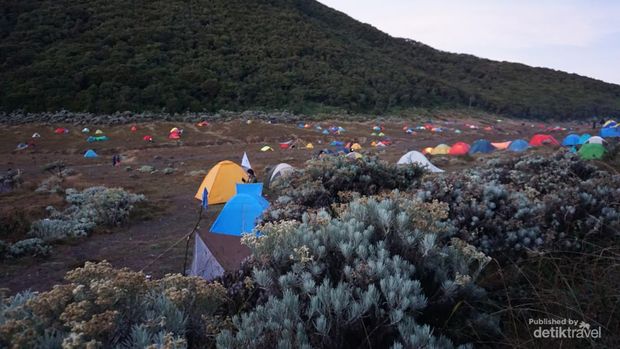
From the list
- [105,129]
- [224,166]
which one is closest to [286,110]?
[105,129]

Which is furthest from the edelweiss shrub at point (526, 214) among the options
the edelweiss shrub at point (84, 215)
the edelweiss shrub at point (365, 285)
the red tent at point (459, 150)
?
the red tent at point (459, 150)

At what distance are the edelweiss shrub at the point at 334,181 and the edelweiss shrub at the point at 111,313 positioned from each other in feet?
7.96

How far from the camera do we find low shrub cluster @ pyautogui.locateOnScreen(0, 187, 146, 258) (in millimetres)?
9289

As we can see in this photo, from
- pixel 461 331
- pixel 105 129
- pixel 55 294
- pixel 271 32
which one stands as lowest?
pixel 105 129

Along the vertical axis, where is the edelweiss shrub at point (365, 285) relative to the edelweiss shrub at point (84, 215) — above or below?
above

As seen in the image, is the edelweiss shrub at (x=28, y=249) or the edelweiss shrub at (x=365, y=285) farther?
the edelweiss shrub at (x=28, y=249)

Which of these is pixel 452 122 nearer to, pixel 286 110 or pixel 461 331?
pixel 286 110

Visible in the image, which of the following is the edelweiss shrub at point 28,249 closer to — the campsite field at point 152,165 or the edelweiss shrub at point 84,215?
the campsite field at point 152,165

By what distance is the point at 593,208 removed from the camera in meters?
4.36

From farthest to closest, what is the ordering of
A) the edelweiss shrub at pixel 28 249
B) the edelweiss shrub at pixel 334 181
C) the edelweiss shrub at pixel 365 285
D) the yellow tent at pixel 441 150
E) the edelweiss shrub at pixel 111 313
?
the yellow tent at pixel 441 150, the edelweiss shrub at pixel 28 249, the edelweiss shrub at pixel 334 181, the edelweiss shrub at pixel 365 285, the edelweiss shrub at pixel 111 313

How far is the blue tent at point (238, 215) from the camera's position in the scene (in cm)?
958

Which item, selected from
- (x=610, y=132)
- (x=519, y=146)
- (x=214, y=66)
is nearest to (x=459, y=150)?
(x=519, y=146)

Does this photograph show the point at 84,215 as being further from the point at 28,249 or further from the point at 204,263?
the point at 204,263

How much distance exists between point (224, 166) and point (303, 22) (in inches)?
2360
